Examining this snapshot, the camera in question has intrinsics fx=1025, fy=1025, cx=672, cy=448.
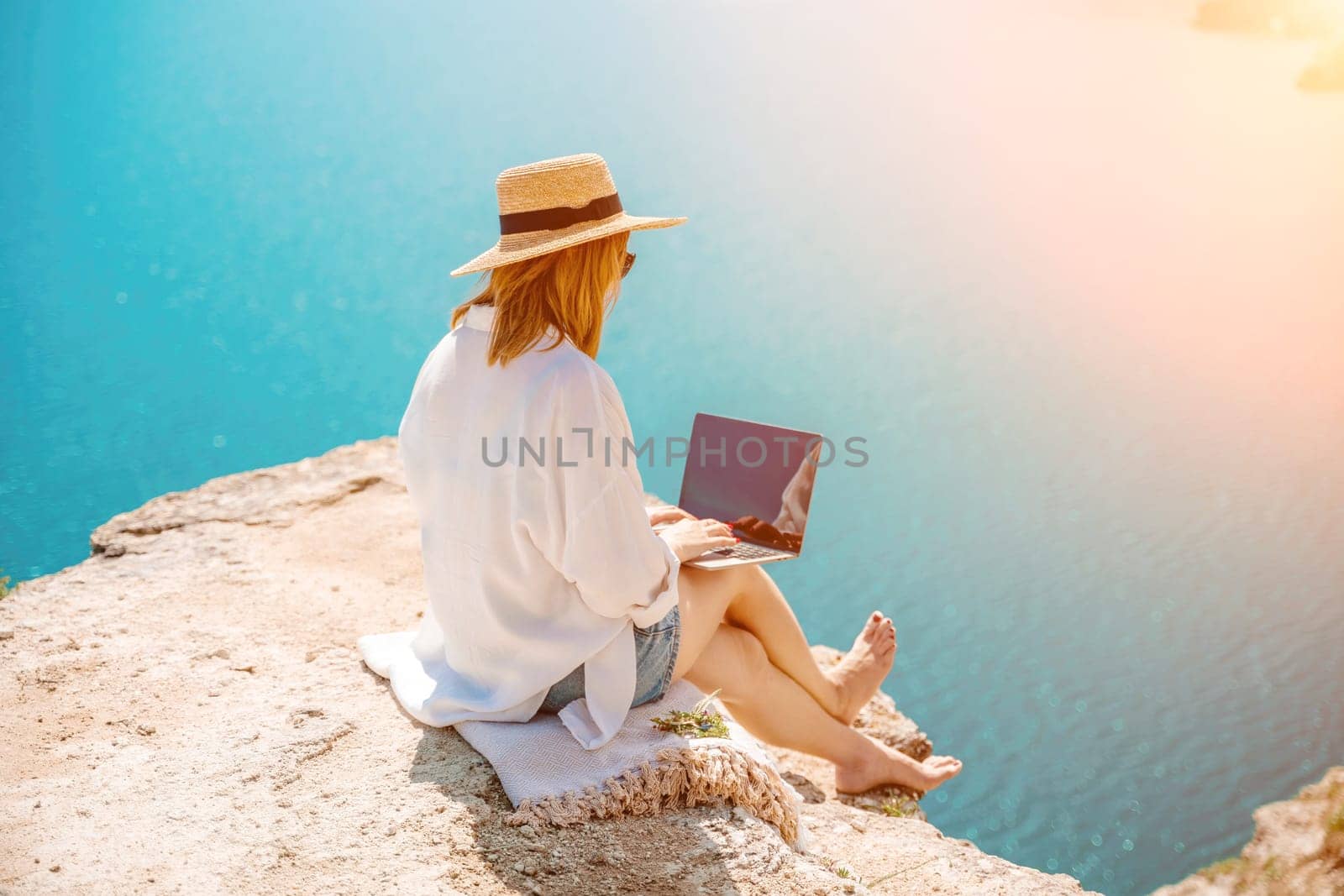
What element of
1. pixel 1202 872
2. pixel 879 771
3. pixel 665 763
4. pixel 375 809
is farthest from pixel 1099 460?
pixel 375 809

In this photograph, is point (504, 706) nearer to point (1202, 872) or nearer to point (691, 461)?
point (691, 461)

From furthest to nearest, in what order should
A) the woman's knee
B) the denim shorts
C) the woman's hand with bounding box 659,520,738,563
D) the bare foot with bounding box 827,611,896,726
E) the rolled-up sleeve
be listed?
the bare foot with bounding box 827,611,896,726
the woman's knee
the woman's hand with bounding box 659,520,738,563
the denim shorts
the rolled-up sleeve

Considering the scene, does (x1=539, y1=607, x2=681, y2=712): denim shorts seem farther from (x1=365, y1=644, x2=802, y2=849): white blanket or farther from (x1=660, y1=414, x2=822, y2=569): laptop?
(x1=660, y1=414, x2=822, y2=569): laptop

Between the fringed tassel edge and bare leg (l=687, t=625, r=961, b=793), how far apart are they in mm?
228

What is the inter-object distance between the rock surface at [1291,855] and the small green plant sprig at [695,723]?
1.52 meters

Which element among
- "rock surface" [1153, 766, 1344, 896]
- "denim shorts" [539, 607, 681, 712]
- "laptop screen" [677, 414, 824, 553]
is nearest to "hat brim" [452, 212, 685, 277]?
"laptop screen" [677, 414, 824, 553]

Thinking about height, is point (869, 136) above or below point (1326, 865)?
above

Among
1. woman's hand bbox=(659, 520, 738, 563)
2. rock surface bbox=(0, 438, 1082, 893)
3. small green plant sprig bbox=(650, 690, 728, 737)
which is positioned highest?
woman's hand bbox=(659, 520, 738, 563)

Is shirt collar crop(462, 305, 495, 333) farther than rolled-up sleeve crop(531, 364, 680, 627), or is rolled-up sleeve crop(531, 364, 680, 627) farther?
shirt collar crop(462, 305, 495, 333)

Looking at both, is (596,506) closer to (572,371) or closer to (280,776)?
(572,371)

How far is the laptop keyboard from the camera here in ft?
6.91

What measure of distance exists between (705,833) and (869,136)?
19.2 ft

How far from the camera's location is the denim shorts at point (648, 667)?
1884 mm

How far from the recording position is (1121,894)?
292cm
